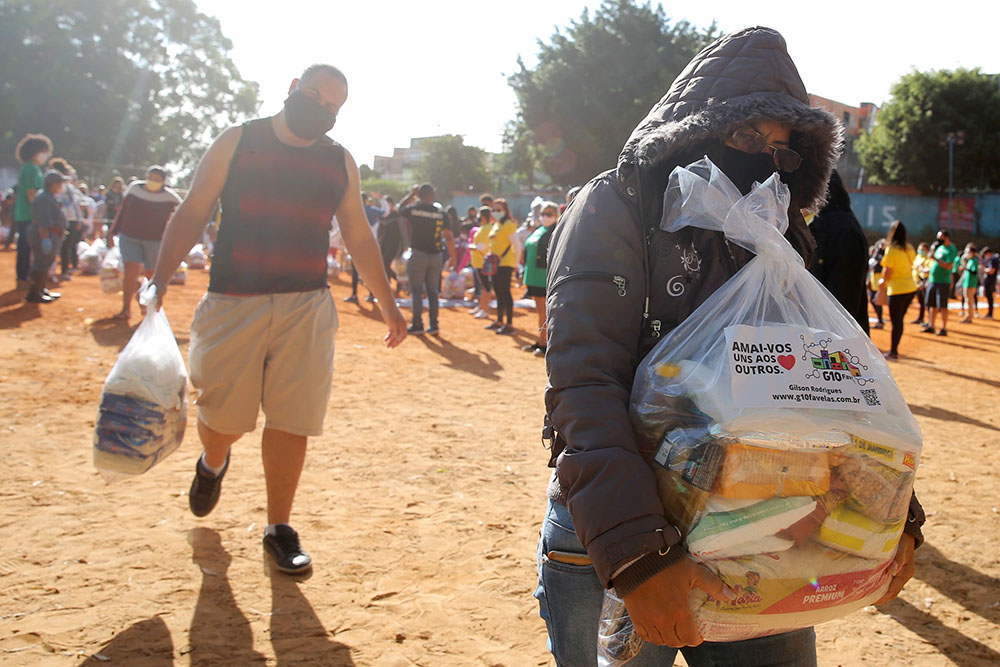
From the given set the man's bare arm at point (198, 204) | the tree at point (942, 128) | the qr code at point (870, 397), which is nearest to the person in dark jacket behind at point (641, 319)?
the qr code at point (870, 397)

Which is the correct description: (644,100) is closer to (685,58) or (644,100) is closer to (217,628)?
(685,58)

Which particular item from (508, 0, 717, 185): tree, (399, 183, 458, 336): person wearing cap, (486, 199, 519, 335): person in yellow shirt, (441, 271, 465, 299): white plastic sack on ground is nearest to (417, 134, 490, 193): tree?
(508, 0, 717, 185): tree

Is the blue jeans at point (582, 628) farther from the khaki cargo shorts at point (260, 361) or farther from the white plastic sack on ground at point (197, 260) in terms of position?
the white plastic sack on ground at point (197, 260)

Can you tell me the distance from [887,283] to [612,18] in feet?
119

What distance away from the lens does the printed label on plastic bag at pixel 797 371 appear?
1.35 meters

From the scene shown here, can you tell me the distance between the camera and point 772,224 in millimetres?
1572

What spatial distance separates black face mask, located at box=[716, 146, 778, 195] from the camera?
65.6 inches

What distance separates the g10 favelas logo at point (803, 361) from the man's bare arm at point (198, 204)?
2.51 meters

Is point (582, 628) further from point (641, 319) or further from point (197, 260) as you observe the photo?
point (197, 260)

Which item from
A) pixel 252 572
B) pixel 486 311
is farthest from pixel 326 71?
pixel 486 311

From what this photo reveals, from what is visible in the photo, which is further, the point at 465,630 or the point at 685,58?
the point at 685,58

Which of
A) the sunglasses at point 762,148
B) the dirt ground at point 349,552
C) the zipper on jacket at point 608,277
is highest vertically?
the sunglasses at point 762,148

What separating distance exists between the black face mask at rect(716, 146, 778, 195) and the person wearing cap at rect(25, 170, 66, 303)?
35.4ft

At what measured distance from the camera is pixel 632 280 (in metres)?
1.51
